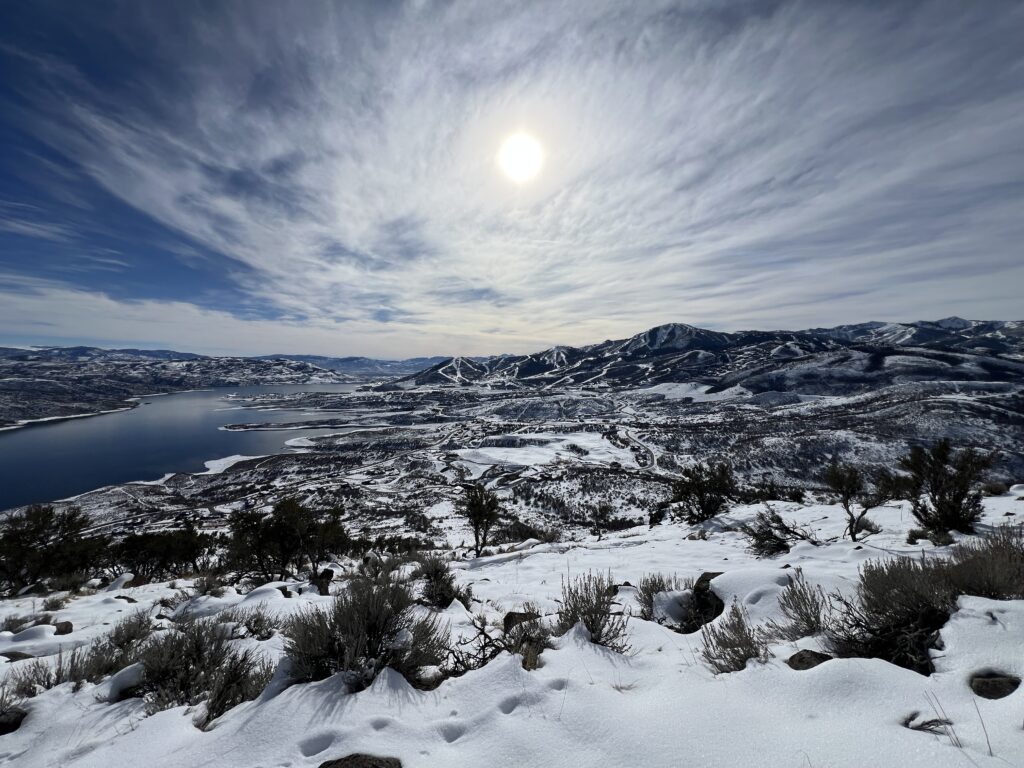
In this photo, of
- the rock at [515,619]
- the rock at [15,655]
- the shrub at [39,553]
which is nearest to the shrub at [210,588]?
the rock at [15,655]

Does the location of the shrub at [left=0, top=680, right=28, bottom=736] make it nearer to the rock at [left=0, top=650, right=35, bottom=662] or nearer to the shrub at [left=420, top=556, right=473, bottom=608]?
the rock at [left=0, top=650, right=35, bottom=662]

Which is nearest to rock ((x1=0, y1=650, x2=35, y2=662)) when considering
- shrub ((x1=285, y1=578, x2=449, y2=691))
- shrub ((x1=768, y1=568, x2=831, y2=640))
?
shrub ((x1=285, y1=578, x2=449, y2=691))

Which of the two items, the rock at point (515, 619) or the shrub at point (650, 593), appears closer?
the rock at point (515, 619)

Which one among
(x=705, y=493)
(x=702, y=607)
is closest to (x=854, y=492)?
(x=705, y=493)

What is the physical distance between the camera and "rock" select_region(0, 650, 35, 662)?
5.02m

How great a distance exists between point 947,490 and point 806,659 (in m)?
10.2

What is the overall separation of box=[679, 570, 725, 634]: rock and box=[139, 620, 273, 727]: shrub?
4.52 metres

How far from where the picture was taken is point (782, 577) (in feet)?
15.9

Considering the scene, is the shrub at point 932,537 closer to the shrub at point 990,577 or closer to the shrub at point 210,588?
the shrub at point 990,577

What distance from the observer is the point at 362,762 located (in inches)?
93.0

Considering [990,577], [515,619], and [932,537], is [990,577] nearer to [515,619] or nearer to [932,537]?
[515,619]

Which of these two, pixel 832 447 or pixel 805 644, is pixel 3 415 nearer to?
pixel 805 644

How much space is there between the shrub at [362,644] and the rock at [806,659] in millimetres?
2909

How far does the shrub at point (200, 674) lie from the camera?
11.0 feet
